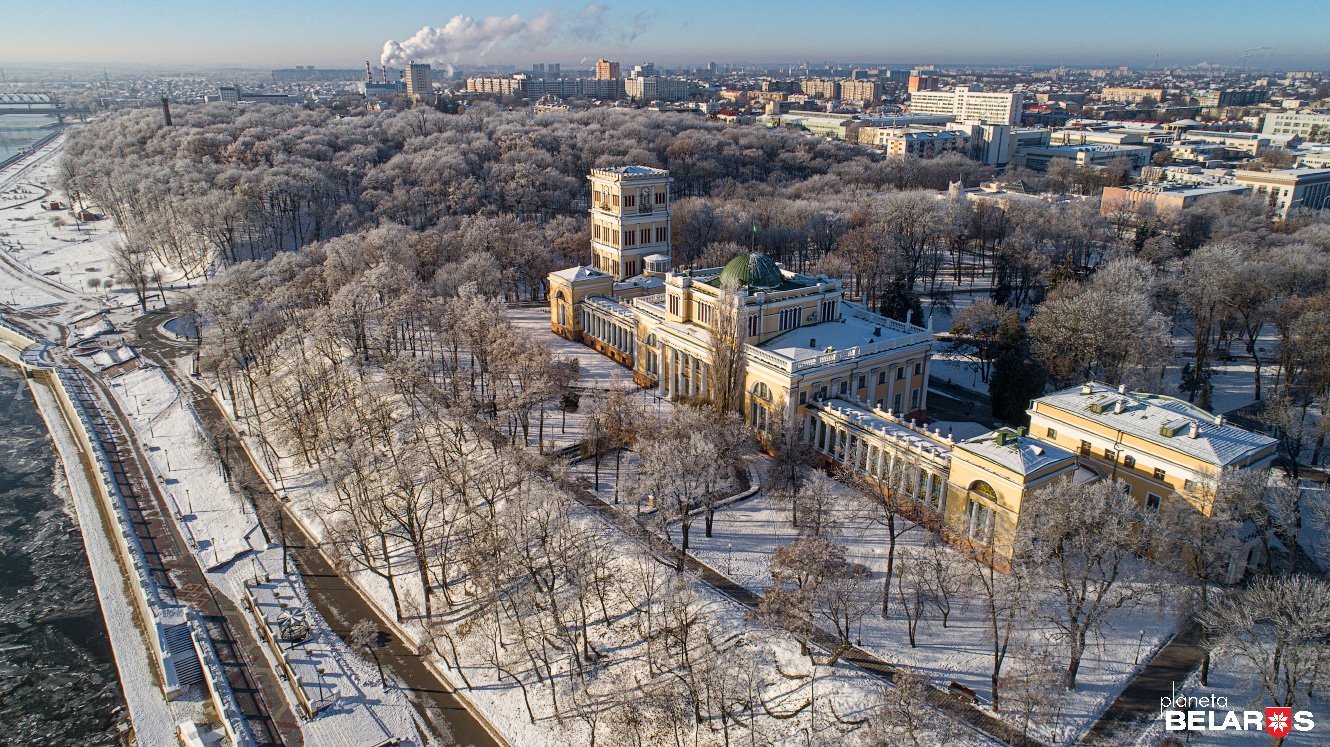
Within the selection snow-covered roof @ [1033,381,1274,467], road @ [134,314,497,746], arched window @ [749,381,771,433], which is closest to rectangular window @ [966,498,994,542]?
snow-covered roof @ [1033,381,1274,467]

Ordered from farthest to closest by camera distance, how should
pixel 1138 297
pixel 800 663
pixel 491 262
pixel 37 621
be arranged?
1. pixel 491 262
2. pixel 1138 297
3. pixel 37 621
4. pixel 800 663

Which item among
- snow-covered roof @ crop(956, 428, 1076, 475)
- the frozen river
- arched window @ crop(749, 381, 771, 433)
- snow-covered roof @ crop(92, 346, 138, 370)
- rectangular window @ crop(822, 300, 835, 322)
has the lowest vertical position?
the frozen river

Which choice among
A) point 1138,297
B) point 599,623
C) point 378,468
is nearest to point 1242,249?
point 1138,297

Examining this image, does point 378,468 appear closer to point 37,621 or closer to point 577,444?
point 577,444

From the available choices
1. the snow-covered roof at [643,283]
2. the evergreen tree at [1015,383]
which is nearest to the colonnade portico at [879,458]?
the evergreen tree at [1015,383]

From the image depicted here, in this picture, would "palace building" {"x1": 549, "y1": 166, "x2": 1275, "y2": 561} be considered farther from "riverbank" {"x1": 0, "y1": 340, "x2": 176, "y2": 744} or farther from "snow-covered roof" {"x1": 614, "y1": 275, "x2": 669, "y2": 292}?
"riverbank" {"x1": 0, "y1": 340, "x2": 176, "y2": 744}
